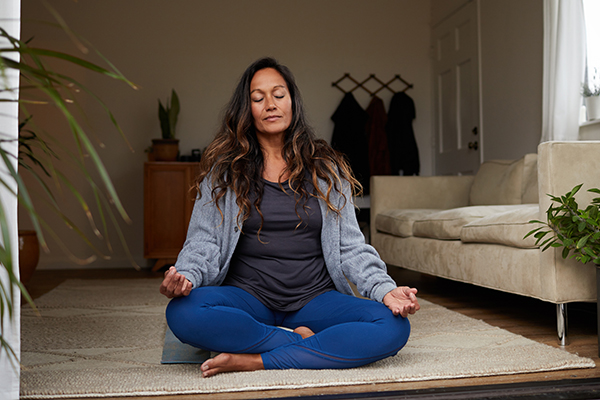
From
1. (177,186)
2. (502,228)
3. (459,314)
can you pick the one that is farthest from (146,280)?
(502,228)

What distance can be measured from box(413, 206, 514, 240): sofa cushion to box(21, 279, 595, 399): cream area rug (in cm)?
37

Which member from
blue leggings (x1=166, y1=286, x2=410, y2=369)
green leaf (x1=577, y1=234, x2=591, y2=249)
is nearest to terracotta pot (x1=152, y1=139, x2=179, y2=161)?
blue leggings (x1=166, y1=286, x2=410, y2=369)

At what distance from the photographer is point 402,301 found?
1391 mm

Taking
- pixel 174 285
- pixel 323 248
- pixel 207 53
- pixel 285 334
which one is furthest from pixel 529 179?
pixel 207 53

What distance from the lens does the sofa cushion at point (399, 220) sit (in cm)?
305

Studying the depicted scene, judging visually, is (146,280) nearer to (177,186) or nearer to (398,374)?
(177,186)

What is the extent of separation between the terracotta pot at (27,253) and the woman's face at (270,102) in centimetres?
212

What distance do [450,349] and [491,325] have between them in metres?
0.47

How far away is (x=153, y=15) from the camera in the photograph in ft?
16.0

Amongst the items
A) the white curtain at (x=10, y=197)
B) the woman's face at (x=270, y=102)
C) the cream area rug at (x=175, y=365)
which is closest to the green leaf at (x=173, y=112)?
the cream area rug at (x=175, y=365)

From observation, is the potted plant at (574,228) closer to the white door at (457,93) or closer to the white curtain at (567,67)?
the white curtain at (567,67)

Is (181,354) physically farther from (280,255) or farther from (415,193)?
(415,193)

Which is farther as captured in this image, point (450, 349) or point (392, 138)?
point (392, 138)

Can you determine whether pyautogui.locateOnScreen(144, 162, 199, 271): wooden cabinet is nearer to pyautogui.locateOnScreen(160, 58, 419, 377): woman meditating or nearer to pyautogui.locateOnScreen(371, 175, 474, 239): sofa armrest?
pyautogui.locateOnScreen(371, 175, 474, 239): sofa armrest
